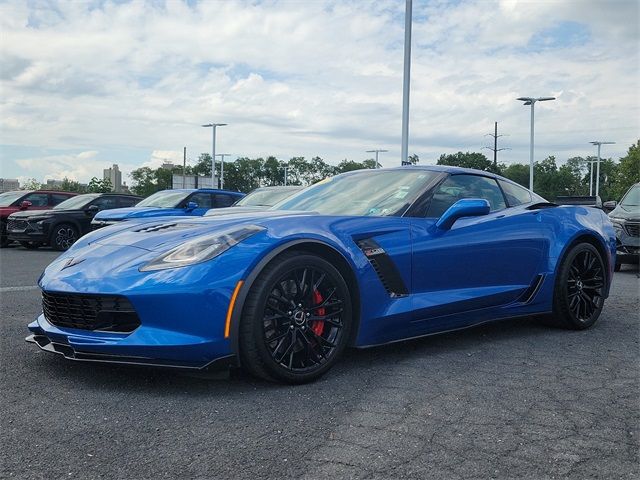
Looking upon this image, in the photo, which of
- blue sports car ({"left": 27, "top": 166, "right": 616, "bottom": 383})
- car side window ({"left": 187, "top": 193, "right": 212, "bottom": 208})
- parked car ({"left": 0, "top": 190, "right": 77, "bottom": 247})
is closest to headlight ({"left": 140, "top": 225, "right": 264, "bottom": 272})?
blue sports car ({"left": 27, "top": 166, "right": 616, "bottom": 383})

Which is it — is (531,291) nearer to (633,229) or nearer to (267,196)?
(633,229)

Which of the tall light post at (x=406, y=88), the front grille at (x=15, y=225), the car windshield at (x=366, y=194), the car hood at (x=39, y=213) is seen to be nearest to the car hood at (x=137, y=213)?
the car hood at (x=39, y=213)

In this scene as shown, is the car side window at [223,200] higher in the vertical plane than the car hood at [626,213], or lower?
higher

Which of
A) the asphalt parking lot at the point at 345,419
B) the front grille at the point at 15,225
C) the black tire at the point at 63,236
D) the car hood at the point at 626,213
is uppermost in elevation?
the car hood at the point at 626,213

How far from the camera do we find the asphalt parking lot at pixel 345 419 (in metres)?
2.35

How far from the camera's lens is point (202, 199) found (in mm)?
13414

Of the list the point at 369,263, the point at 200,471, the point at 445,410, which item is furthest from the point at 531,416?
the point at 200,471

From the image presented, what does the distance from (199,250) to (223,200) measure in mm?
10946

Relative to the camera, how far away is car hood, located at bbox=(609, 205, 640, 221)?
10.1 meters

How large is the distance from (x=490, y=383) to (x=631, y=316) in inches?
116

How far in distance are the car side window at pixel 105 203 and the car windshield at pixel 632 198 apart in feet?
37.3

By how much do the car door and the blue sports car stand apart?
1cm

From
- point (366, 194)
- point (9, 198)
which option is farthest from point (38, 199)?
point (366, 194)

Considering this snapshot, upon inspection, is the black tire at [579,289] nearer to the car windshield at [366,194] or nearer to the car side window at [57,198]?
the car windshield at [366,194]
